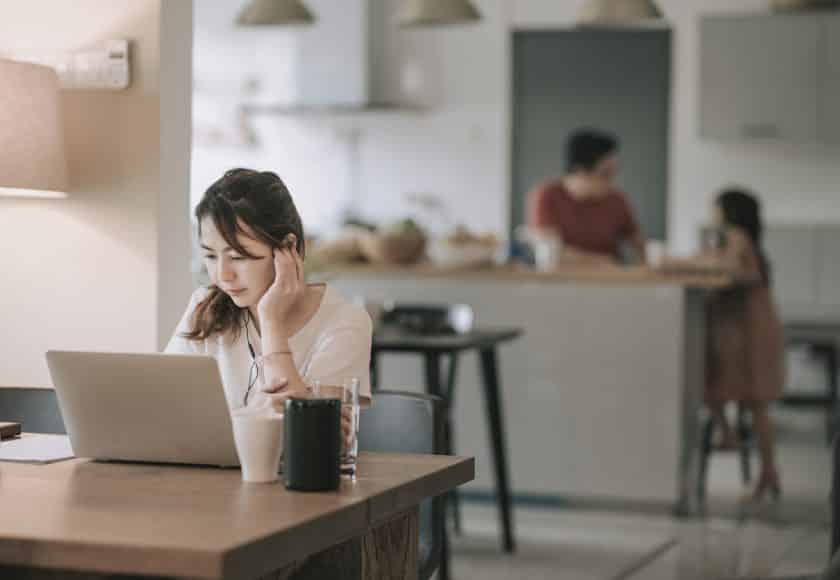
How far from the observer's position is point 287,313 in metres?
2.49

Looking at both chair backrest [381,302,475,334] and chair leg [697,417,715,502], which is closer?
chair backrest [381,302,475,334]

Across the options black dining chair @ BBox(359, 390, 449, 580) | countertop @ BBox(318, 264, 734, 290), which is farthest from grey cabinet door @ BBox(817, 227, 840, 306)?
black dining chair @ BBox(359, 390, 449, 580)

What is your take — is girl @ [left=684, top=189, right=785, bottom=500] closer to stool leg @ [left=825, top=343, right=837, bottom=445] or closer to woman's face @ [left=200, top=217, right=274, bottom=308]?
stool leg @ [left=825, top=343, right=837, bottom=445]

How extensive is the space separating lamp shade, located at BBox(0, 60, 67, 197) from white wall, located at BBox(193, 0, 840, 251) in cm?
621

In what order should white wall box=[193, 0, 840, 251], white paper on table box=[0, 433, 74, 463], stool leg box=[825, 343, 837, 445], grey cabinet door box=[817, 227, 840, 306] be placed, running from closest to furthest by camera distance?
Result: white paper on table box=[0, 433, 74, 463], stool leg box=[825, 343, 837, 445], grey cabinet door box=[817, 227, 840, 306], white wall box=[193, 0, 840, 251]

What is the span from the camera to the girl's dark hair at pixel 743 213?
5828 millimetres

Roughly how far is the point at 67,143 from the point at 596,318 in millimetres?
2917

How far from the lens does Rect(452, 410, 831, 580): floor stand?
4.53 m

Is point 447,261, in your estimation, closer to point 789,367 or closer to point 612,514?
point 612,514

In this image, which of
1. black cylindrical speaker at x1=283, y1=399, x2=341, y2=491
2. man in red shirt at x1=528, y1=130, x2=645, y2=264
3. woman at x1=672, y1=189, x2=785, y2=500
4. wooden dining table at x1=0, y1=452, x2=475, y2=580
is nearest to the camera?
wooden dining table at x1=0, y1=452, x2=475, y2=580

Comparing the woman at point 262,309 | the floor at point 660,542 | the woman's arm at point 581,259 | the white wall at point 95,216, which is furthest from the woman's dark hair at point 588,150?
the woman at point 262,309

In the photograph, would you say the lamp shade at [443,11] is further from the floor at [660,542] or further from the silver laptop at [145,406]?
the silver laptop at [145,406]

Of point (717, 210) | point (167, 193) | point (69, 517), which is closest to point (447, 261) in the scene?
point (717, 210)

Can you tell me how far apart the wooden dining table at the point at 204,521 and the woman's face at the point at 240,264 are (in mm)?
365
